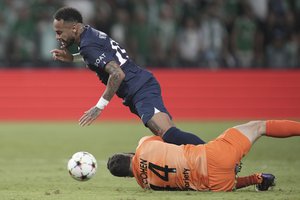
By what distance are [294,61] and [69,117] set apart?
6020 millimetres

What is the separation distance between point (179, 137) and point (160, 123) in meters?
0.54

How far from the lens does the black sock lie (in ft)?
31.5

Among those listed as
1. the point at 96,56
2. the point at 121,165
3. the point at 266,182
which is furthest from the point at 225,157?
the point at 96,56

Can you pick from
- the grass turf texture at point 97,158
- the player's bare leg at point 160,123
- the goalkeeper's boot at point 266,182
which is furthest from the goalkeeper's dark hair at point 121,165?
the goalkeeper's boot at point 266,182

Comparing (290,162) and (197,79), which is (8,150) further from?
(197,79)

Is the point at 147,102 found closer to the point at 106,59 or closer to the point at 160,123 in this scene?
the point at 160,123

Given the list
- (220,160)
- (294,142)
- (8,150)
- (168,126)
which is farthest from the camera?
(294,142)

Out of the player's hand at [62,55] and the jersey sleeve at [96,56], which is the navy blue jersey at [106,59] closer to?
the jersey sleeve at [96,56]

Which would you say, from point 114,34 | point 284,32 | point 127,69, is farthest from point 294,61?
point 127,69

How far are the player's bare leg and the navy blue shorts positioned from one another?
6 cm

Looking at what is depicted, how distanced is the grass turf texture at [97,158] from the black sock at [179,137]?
0.63 m

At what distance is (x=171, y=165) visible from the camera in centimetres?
915

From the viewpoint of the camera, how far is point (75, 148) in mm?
15516

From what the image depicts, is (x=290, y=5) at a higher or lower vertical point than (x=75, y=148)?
higher
